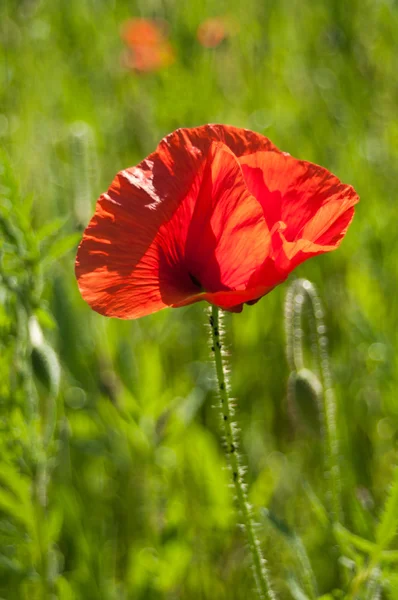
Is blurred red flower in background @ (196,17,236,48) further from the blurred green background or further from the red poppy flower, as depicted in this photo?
the red poppy flower

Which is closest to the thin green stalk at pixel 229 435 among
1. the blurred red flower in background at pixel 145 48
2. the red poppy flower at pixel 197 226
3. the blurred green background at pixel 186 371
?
the red poppy flower at pixel 197 226

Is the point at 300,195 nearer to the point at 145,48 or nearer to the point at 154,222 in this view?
the point at 154,222

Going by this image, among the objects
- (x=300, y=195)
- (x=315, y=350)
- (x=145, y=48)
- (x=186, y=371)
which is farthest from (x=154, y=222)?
(x=145, y=48)

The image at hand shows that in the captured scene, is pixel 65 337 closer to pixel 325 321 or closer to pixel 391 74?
pixel 325 321

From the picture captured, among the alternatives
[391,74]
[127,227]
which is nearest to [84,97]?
[391,74]

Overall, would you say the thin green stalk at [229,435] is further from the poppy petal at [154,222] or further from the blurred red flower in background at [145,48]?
the blurred red flower in background at [145,48]

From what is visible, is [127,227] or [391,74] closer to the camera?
[127,227]
